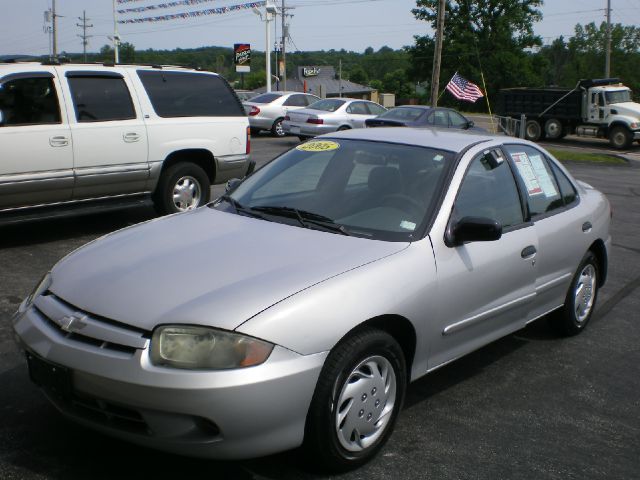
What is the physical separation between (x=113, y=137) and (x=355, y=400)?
5588mm

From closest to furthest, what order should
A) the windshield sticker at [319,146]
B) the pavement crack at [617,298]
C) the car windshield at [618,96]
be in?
the windshield sticker at [319,146] → the pavement crack at [617,298] → the car windshield at [618,96]

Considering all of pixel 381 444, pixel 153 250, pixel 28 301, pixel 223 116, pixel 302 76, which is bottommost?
pixel 381 444

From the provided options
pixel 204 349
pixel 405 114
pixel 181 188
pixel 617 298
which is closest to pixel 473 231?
pixel 204 349

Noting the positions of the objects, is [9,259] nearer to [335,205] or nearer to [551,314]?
[335,205]

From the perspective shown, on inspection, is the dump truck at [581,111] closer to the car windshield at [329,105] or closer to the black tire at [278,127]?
the car windshield at [329,105]

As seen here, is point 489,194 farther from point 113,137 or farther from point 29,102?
point 29,102

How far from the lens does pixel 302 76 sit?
323 ft

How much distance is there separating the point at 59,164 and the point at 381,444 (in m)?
5.30

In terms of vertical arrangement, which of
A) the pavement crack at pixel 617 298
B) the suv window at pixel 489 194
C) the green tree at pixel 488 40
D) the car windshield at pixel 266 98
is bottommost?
the pavement crack at pixel 617 298

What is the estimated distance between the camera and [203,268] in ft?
11.2

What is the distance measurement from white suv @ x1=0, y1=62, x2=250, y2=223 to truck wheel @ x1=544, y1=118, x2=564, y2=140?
22705mm

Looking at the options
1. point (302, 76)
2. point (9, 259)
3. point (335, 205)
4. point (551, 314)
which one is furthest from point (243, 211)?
point (302, 76)

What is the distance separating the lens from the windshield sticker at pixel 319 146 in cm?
471

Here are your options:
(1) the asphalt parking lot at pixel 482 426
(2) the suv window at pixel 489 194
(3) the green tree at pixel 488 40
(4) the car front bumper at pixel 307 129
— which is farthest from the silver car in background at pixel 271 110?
(3) the green tree at pixel 488 40
